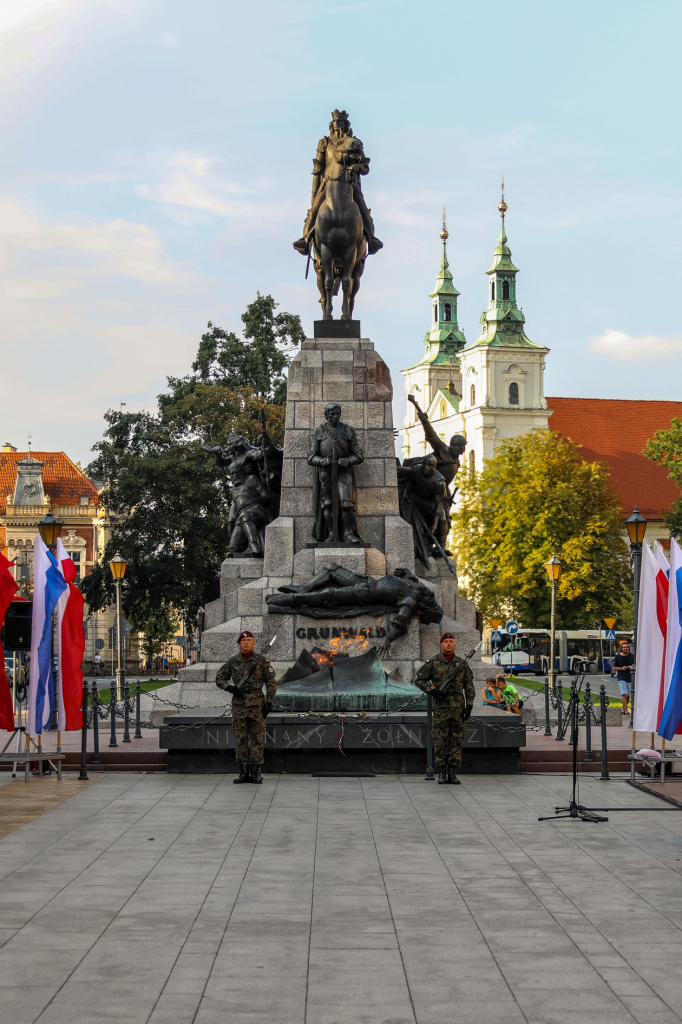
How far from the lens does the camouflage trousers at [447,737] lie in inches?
526

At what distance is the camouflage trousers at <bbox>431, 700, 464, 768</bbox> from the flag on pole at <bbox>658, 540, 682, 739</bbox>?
1999 millimetres

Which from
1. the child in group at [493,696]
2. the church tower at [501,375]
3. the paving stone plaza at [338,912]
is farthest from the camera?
the church tower at [501,375]

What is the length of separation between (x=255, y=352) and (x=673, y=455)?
19.3 metres

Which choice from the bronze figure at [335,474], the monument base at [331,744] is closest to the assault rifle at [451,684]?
the monument base at [331,744]

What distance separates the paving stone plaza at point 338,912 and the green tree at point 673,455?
45.4 m

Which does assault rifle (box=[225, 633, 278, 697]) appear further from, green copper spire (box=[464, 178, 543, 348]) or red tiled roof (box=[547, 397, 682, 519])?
green copper spire (box=[464, 178, 543, 348])

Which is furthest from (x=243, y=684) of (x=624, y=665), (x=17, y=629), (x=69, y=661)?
(x=624, y=665)

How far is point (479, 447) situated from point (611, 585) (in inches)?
1553

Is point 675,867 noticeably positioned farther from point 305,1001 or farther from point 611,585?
point 611,585

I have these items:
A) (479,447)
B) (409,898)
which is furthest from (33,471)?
(409,898)

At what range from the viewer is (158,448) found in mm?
49125

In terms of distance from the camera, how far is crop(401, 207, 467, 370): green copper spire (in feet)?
380

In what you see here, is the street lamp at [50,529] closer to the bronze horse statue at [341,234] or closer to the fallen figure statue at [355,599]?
the fallen figure statue at [355,599]

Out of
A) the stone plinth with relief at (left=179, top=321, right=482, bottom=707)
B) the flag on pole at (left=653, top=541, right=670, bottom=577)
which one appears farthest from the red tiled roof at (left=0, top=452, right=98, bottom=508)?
the flag on pole at (left=653, top=541, right=670, bottom=577)
